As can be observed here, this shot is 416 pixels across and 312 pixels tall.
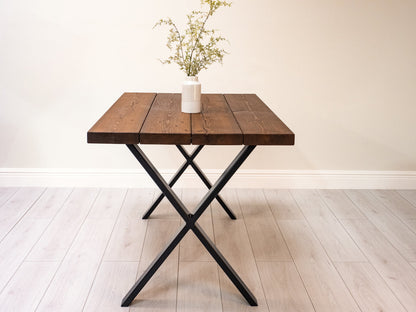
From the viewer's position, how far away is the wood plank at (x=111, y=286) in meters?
2.14

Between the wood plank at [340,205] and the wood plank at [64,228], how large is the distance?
1.65 m

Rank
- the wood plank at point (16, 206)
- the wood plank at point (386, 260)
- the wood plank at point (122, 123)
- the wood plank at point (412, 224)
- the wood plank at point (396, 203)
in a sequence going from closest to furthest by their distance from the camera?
the wood plank at point (122, 123) → the wood plank at point (386, 260) → the wood plank at point (16, 206) → the wood plank at point (412, 224) → the wood plank at point (396, 203)

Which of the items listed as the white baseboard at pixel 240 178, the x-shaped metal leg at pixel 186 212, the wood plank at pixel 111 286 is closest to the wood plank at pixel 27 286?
the wood plank at pixel 111 286

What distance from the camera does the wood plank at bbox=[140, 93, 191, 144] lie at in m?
1.99

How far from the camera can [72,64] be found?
3.36 m

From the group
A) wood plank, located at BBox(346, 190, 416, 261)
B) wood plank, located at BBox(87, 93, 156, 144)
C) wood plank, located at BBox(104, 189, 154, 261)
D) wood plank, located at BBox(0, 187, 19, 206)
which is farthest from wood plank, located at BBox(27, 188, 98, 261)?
wood plank, located at BBox(346, 190, 416, 261)

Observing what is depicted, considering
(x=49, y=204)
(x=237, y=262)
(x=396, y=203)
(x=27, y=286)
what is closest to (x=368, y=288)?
(x=237, y=262)

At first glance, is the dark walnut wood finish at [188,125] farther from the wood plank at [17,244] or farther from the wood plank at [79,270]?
the wood plank at [17,244]

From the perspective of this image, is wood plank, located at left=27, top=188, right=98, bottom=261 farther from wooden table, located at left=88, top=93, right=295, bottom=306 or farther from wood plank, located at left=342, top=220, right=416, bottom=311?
wood plank, located at left=342, top=220, right=416, bottom=311

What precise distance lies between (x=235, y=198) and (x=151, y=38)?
4.14 ft

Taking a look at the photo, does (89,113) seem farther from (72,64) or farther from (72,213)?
(72,213)

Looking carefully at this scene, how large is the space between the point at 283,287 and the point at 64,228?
53.5 inches

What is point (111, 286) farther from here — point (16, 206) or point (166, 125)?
point (16, 206)

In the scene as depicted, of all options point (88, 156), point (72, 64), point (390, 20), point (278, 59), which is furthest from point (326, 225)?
point (72, 64)
